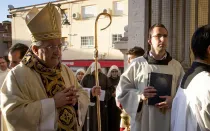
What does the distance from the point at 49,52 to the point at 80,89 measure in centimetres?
70

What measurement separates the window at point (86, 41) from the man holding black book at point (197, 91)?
70.1ft

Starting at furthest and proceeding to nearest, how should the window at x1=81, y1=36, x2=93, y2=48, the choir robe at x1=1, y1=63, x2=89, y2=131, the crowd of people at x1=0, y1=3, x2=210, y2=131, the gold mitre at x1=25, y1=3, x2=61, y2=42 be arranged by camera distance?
the window at x1=81, y1=36, x2=93, y2=48 → the gold mitre at x1=25, y1=3, x2=61, y2=42 → the choir robe at x1=1, y1=63, x2=89, y2=131 → the crowd of people at x1=0, y1=3, x2=210, y2=131

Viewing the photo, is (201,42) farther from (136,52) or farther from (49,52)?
(136,52)

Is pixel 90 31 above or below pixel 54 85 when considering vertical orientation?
above

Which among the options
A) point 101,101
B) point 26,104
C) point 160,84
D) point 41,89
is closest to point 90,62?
point 101,101

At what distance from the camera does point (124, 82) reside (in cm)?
374

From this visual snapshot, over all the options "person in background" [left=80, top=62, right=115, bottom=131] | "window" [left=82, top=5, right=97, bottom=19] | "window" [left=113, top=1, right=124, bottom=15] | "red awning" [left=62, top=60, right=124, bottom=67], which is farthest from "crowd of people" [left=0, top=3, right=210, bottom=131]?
"window" [left=82, top=5, right=97, bottom=19]

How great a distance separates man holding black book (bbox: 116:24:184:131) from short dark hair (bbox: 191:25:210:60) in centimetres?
103

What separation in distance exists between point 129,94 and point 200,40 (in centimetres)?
144

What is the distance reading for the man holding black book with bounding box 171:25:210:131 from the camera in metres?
2.29

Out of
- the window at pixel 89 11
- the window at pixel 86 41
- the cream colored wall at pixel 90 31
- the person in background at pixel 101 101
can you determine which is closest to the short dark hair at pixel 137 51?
the person in background at pixel 101 101

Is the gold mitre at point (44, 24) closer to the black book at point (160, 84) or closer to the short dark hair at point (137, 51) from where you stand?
the black book at point (160, 84)

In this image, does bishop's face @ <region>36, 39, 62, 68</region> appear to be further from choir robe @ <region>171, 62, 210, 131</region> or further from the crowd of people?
choir robe @ <region>171, 62, 210, 131</region>

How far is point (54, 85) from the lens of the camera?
9.50ft
